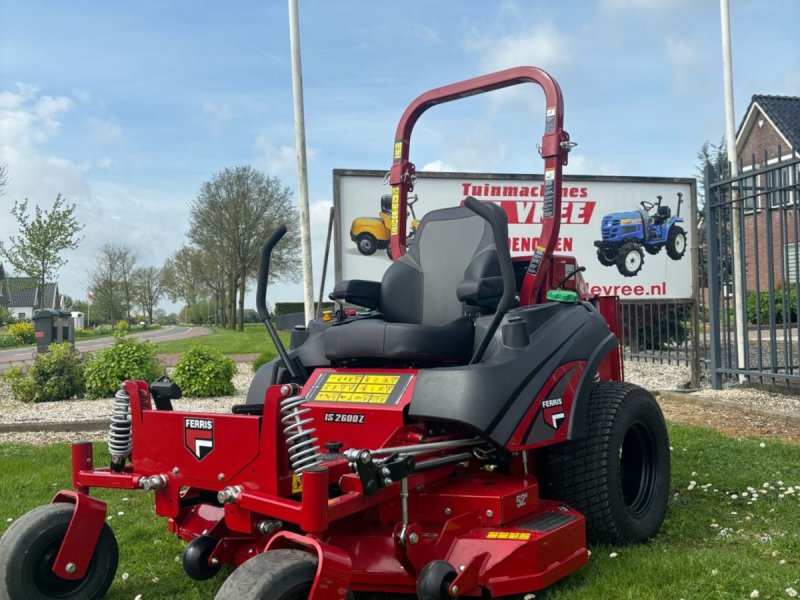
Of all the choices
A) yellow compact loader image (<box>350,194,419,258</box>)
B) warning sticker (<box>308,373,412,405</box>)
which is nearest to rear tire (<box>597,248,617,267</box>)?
yellow compact loader image (<box>350,194,419,258</box>)

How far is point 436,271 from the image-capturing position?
4160mm

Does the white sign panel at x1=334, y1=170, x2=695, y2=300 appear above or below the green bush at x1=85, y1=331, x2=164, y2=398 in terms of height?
above

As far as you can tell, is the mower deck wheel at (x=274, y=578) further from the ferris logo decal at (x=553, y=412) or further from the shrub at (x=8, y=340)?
the shrub at (x=8, y=340)

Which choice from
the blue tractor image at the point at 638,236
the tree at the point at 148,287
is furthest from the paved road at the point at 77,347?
the tree at the point at 148,287

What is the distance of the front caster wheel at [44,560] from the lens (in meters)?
3.09

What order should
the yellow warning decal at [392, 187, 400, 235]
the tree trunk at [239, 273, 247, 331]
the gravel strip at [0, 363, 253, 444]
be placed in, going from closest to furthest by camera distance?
1. the yellow warning decal at [392, 187, 400, 235]
2. the gravel strip at [0, 363, 253, 444]
3. the tree trunk at [239, 273, 247, 331]

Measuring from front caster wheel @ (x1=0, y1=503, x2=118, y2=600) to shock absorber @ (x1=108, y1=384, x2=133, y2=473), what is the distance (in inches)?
11.3

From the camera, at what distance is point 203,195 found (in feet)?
121

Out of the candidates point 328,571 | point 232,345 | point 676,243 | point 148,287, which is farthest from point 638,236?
point 148,287

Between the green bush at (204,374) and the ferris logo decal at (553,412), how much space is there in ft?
22.2

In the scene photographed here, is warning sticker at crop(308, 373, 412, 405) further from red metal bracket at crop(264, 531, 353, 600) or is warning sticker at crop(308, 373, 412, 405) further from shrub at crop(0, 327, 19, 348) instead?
shrub at crop(0, 327, 19, 348)

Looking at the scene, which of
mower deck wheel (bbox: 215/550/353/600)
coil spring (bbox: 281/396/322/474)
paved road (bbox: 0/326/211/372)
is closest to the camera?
mower deck wheel (bbox: 215/550/353/600)

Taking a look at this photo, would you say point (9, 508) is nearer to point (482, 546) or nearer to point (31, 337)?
point (482, 546)

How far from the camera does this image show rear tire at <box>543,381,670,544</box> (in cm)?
373
